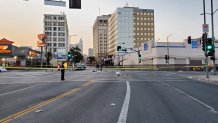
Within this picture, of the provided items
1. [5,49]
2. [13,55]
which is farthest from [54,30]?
[5,49]

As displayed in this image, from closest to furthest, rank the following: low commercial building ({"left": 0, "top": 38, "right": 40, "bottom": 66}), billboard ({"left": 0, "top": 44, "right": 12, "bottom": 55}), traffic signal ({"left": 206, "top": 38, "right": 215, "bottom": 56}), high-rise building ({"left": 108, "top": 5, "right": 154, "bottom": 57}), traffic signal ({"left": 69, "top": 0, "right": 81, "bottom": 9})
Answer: traffic signal ({"left": 69, "top": 0, "right": 81, "bottom": 9}), traffic signal ({"left": 206, "top": 38, "right": 215, "bottom": 56}), billboard ({"left": 0, "top": 44, "right": 12, "bottom": 55}), low commercial building ({"left": 0, "top": 38, "right": 40, "bottom": 66}), high-rise building ({"left": 108, "top": 5, "right": 154, "bottom": 57})

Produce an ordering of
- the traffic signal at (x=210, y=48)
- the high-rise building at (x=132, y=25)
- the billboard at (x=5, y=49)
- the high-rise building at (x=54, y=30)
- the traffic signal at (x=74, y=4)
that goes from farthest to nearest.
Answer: the high-rise building at (x=54, y=30) < the high-rise building at (x=132, y=25) < the billboard at (x=5, y=49) < the traffic signal at (x=210, y=48) < the traffic signal at (x=74, y=4)

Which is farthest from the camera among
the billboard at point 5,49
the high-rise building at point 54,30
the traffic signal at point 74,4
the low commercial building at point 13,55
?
the high-rise building at point 54,30

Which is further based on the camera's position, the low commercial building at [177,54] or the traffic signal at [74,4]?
the low commercial building at [177,54]

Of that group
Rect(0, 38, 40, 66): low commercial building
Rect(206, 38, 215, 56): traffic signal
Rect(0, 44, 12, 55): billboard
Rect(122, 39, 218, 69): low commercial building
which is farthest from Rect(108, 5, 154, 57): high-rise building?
Rect(206, 38, 215, 56): traffic signal

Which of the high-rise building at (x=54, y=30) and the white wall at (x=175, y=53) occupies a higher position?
the high-rise building at (x=54, y=30)

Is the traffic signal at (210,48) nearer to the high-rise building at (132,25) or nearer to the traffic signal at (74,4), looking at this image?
the traffic signal at (74,4)

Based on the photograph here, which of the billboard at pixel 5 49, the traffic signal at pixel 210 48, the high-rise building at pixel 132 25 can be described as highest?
the high-rise building at pixel 132 25

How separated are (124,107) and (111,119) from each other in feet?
7.37

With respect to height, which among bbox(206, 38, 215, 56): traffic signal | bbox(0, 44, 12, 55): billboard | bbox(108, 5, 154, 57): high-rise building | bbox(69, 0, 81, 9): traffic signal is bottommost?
bbox(206, 38, 215, 56): traffic signal

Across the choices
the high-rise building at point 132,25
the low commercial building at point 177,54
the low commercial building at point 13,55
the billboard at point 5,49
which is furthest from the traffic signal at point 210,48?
the high-rise building at point 132,25

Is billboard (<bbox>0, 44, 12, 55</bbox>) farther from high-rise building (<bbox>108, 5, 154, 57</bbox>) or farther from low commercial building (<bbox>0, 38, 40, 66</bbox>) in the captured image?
high-rise building (<bbox>108, 5, 154, 57</bbox>)

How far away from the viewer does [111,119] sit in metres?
8.24

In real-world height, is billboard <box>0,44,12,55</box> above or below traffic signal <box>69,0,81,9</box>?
above
